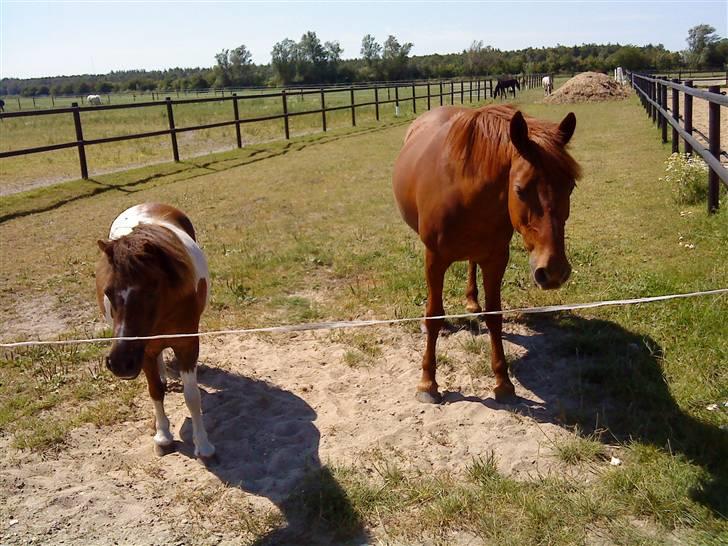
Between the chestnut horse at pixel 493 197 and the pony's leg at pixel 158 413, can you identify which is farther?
the pony's leg at pixel 158 413

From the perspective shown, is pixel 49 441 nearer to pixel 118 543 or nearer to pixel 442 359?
pixel 118 543

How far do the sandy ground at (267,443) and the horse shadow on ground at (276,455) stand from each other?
0.01 metres

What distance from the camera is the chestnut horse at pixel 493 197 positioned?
2.72 meters

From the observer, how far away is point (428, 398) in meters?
3.57

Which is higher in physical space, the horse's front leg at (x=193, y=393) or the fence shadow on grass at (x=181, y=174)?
the fence shadow on grass at (x=181, y=174)

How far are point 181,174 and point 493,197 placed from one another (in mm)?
10628

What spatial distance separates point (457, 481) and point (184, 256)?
173cm

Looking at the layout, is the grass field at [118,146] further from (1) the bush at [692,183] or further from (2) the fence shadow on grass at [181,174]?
(1) the bush at [692,183]

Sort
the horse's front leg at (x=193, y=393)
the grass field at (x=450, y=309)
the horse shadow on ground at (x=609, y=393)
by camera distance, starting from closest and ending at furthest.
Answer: the grass field at (x=450, y=309) < the horse shadow on ground at (x=609, y=393) < the horse's front leg at (x=193, y=393)

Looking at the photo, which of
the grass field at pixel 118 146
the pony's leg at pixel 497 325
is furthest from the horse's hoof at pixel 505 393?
Result: the grass field at pixel 118 146

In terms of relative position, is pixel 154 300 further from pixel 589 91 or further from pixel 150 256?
pixel 589 91

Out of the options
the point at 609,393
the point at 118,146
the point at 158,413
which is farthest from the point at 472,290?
the point at 118,146

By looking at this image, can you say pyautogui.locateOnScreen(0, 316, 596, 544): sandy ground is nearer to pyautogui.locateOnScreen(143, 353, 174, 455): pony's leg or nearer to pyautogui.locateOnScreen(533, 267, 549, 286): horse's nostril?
pyautogui.locateOnScreen(143, 353, 174, 455): pony's leg

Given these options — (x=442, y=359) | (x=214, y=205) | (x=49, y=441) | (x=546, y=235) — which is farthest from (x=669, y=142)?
(x=49, y=441)
